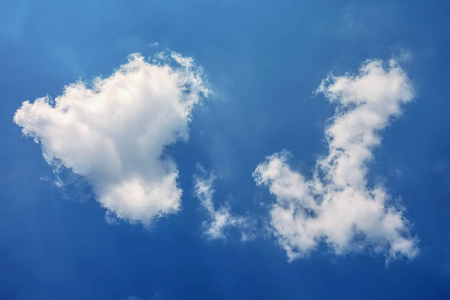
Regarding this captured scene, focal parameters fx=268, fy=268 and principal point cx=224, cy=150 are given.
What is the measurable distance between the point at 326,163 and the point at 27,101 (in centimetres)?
5835

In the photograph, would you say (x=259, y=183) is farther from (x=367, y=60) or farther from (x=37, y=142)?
(x=37, y=142)

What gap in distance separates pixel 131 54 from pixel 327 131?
1577 inches

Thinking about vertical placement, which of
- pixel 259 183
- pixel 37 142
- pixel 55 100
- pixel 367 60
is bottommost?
pixel 259 183

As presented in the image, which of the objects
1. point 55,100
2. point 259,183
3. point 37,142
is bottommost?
point 259,183

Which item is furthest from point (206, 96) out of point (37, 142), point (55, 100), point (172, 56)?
point (37, 142)

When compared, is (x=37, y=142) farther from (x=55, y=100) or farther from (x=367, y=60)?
(x=367, y=60)

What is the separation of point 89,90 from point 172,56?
55.5ft

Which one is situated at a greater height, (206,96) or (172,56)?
(172,56)

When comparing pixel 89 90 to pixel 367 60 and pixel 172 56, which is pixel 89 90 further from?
pixel 367 60

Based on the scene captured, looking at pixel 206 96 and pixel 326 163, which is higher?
pixel 206 96

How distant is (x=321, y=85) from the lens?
51.2 meters

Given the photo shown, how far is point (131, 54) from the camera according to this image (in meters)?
51.2

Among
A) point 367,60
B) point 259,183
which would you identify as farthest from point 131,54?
point 367,60

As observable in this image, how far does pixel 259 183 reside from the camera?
50.9 m
